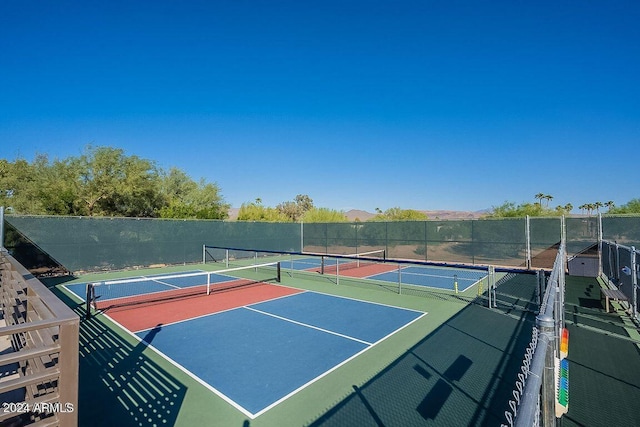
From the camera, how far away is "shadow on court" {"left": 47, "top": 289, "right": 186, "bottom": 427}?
151 inches

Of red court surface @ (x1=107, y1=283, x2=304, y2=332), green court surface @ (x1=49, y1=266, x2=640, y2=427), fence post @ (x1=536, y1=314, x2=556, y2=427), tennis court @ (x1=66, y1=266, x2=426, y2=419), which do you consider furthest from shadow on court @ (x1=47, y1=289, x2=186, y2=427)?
fence post @ (x1=536, y1=314, x2=556, y2=427)

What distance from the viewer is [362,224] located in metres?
22.6

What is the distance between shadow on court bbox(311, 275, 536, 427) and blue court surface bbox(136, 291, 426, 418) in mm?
787

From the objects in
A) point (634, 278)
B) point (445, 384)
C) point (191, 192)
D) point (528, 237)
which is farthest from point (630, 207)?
point (191, 192)

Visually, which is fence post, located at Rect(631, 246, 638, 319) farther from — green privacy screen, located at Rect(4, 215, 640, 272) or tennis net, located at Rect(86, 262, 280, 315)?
tennis net, located at Rect(86, 262, 280, 315)

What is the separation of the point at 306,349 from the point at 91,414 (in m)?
3.06

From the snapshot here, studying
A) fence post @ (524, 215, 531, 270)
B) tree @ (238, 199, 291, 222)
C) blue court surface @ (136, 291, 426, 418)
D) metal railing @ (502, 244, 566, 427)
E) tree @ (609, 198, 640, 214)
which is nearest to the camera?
metal railing @ (502, 244, 566, 427)

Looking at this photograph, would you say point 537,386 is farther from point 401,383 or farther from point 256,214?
point 256,214

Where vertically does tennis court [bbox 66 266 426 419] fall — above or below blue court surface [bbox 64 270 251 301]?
above

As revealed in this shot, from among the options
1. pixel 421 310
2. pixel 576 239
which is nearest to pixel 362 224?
pixel 576 239

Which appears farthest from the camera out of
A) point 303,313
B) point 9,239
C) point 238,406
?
point 9,239

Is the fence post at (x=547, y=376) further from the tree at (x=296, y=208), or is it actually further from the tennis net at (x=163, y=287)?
the tree at (x=296, y=208)

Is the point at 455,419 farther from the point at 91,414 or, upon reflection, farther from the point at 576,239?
the point at 576,239

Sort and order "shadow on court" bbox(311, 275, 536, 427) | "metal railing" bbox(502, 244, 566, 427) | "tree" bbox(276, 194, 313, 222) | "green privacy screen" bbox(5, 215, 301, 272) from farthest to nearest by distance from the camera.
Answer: "tree" bbox(276, 194, 313, 222), "green privacy screen" bbox(5, 215, 301, 272), "shadow on court" bbox(311, 275, 536, 427), "metal railing" bbox(502, 244, 566, 427)
